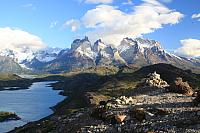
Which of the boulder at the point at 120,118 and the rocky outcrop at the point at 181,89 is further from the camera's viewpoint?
the rocky outcrop at the point at 181,89

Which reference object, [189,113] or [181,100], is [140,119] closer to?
[189,113]

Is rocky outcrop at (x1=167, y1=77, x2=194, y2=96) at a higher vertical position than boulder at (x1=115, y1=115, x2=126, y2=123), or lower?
higher

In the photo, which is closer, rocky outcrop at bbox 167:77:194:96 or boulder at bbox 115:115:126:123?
boulder at bbox 115:115:126:123

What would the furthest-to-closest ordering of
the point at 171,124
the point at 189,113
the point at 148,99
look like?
the point at 148,99
the point at 189,113
the point at 171,124

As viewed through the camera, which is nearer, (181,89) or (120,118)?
(120,118)

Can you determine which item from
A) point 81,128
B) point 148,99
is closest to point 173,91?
point 148,99

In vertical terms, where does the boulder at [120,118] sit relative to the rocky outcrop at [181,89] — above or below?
below

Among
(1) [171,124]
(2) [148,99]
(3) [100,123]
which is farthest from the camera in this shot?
(2) [148,99]

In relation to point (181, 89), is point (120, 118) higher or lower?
lower

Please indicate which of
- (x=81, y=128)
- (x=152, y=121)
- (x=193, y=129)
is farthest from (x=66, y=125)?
(x=193, y=129)

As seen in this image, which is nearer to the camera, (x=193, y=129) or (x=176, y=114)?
(x=193, y=129)
